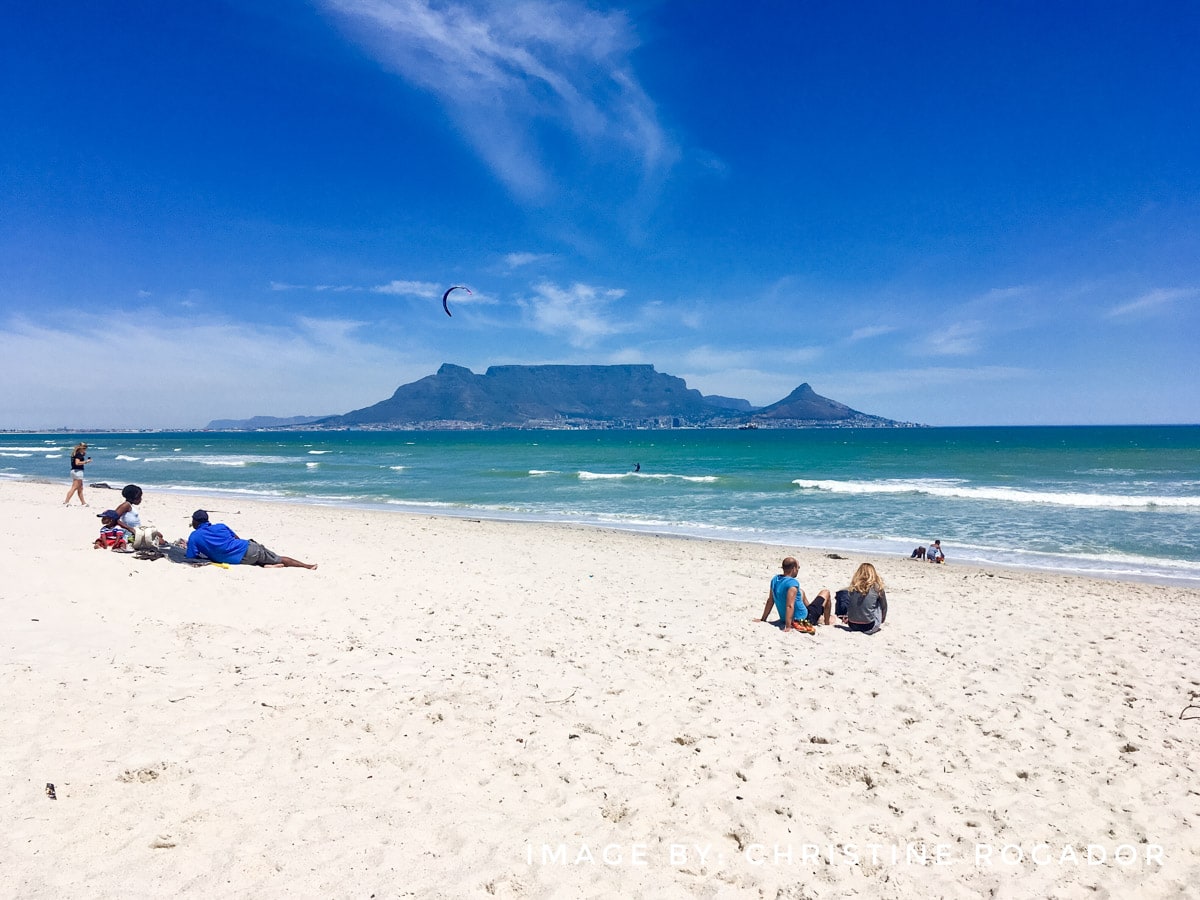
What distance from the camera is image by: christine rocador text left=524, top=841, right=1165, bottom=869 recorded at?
3326mm

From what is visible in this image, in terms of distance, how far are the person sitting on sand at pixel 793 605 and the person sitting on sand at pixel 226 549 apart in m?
6.71

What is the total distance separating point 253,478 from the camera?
124ft

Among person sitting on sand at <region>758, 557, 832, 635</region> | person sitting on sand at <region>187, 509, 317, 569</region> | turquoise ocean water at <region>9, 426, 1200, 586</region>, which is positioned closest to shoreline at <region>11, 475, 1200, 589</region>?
turquoise ocean water at <region>9, 426, 1200, 586</region>

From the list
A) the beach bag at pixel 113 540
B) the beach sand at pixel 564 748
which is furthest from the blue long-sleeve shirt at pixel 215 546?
the beach bag at pixel 113 540

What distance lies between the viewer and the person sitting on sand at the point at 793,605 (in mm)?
7363

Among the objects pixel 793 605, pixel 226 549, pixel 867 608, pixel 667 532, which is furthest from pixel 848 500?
pixel 226 549

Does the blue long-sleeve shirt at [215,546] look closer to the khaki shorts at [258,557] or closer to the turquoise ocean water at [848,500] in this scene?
the khaki shorts at [258,557]

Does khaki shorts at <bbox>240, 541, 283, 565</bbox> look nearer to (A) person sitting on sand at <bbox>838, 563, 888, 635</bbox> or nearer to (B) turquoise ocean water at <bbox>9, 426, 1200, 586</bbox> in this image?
(A) person sitting on sand at <bbox>838, 563, 888, 635</bbox>

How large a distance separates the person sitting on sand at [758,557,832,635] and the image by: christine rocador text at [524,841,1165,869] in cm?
376

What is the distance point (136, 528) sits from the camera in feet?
31.6

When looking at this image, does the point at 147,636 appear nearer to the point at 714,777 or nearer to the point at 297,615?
the point at 297,615

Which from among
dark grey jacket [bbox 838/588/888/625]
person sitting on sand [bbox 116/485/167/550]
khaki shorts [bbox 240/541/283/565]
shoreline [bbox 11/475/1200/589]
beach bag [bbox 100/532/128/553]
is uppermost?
person sitting on sand [bbox 116/485/167/550]

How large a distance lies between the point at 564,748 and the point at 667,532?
45.1 ft

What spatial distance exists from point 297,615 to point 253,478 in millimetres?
35404
